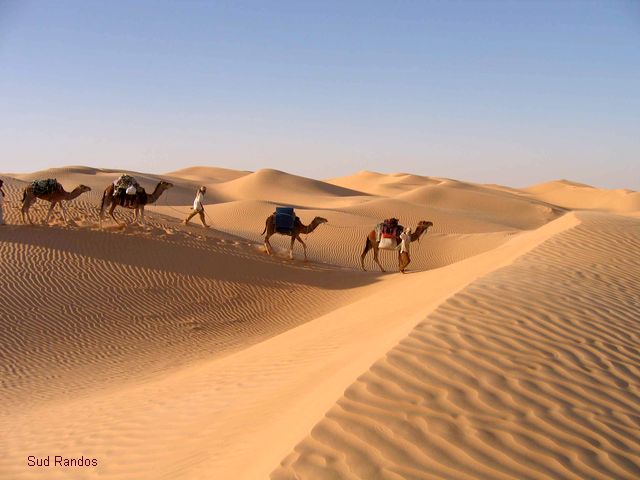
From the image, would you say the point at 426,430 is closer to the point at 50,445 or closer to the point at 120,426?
the point at 120,426

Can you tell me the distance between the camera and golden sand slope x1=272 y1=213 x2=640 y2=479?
333cm

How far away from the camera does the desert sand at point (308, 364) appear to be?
3.56 meters

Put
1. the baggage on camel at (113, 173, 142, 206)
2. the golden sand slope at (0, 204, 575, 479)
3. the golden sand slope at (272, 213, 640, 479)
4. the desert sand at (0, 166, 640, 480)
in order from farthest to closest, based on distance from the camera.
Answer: the baggage on camel at (113, 173, 142, 206), the golden sand slope at (0, 204, 575, 479), the desert sand at (0, 166, 640, 480), the golden sand slope at (272, 213, 640, 479)

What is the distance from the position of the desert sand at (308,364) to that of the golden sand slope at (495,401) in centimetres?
2

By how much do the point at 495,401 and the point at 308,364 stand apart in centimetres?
276

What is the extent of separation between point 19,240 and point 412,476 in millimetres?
15210

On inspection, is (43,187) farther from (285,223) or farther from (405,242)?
(405,242)

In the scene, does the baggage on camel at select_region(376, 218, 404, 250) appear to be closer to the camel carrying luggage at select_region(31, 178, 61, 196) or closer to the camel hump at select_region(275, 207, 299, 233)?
the camel hump at select_region(275, 207, 299, 233)

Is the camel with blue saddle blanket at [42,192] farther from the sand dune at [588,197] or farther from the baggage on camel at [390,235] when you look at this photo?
the sand dune at [588,197]

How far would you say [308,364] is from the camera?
249 inches

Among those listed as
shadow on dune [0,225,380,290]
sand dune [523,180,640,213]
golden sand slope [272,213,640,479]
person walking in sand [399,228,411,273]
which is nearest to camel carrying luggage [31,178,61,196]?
shadow on dune [0,225,380,290]

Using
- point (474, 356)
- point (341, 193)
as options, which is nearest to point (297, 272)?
point (474, 356)

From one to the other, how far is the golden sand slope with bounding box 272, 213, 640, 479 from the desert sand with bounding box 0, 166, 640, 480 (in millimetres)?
15

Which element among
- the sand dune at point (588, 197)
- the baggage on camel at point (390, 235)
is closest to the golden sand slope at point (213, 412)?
the baggage on camel at point (390, 235)
